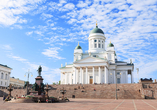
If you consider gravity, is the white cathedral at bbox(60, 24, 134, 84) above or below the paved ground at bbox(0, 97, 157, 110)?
above

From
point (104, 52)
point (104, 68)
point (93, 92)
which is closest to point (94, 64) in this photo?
point (104, 68)

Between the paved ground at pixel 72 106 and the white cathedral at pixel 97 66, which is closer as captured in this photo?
the paved ground at pixel 72 106

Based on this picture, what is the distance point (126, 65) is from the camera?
6844cm

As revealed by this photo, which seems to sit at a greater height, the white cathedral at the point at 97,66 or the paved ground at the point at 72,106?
the white cathedral at the point at 97,66

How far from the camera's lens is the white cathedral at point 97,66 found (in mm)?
62866

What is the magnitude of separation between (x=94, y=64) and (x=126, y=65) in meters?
15.0

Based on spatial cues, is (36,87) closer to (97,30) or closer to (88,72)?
(88,72)

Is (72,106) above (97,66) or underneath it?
underneath

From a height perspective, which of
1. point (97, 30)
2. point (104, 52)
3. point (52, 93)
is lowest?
point (52, 93)

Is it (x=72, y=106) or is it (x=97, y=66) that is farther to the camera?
(x=97, y=66)

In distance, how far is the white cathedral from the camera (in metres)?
62.9

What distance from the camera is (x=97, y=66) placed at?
63.4 metres

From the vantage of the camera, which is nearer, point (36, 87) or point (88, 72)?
point (36, 87)

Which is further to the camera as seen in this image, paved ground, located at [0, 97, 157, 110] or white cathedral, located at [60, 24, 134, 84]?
white cathedral, located at [60, 24, 134, 84]
